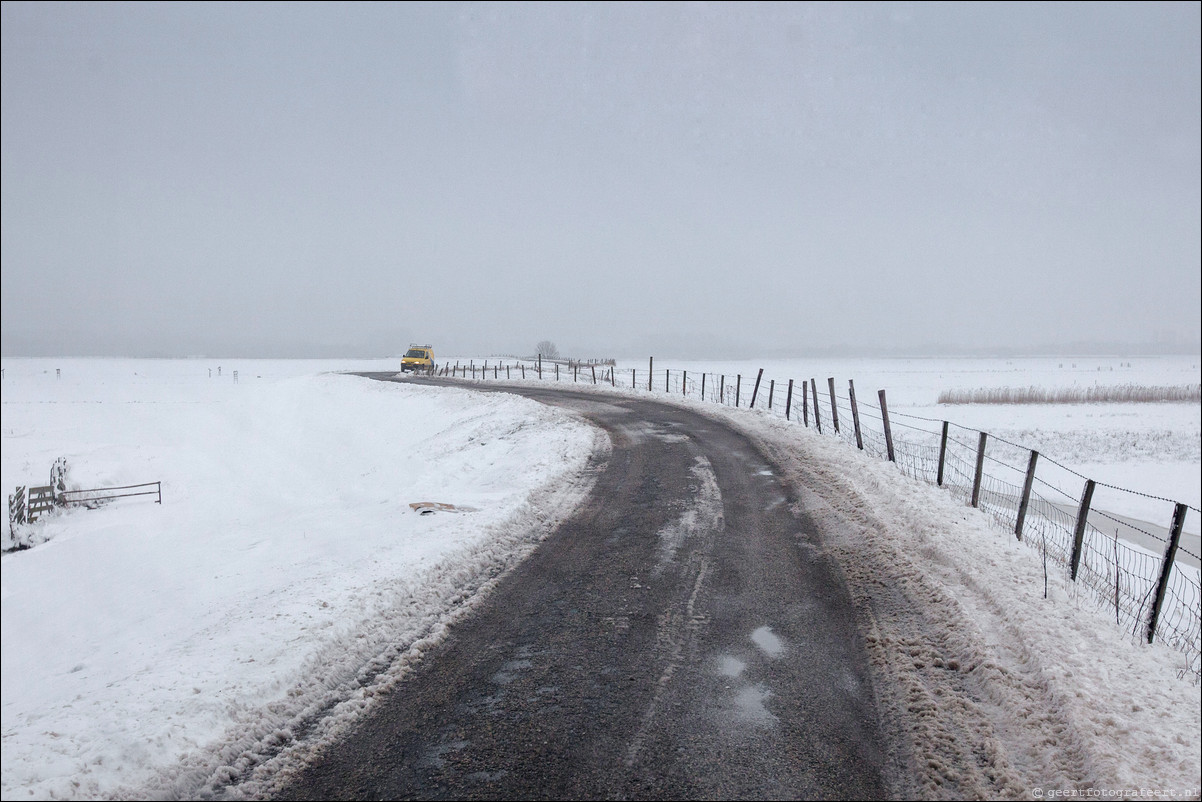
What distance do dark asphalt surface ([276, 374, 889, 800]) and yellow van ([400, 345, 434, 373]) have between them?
43.9 m

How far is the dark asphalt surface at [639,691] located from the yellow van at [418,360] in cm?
4388

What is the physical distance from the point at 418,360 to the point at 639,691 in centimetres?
4787

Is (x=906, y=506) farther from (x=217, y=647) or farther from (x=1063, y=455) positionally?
(x=1063, y=455)

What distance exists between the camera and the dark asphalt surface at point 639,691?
305cm

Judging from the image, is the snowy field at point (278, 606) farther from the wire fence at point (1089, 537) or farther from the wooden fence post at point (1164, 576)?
the wire fence at point (1089, 537)

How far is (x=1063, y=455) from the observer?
19.1 metres

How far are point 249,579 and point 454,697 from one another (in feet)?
12.2

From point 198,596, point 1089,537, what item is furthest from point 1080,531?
point 198,596

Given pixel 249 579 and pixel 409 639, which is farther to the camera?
pixel 249 579

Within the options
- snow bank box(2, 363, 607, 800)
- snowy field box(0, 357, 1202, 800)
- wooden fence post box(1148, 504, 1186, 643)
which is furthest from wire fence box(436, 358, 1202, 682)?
snow bank box(2, 363, 607, 800)

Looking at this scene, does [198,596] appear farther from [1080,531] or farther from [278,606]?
[1080,531]

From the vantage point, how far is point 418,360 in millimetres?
48906

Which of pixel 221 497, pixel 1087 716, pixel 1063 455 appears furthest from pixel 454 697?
pixel 1063 455

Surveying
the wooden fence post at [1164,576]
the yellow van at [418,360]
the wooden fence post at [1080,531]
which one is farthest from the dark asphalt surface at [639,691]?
the yellow van at [418,360]
